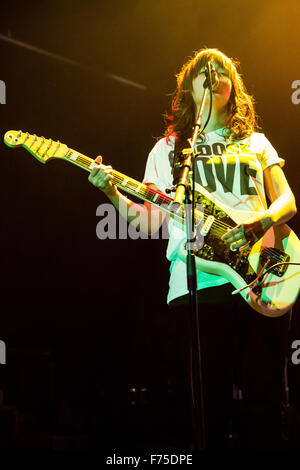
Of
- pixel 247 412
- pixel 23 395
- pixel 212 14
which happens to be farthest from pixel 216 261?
pixel 212 14

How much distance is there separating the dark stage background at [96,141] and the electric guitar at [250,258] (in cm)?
142

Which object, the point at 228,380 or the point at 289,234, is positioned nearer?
the point at 228,380

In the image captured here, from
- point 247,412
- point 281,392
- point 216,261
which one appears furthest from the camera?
point 247,412

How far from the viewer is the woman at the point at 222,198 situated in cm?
185

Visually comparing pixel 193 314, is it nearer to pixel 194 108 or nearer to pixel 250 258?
pixel 250 258

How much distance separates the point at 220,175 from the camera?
6.92 ft

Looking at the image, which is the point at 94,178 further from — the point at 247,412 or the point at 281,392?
the point at 247,412

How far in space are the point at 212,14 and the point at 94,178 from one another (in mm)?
1972

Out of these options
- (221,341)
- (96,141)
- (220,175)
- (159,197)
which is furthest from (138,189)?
(96,141)

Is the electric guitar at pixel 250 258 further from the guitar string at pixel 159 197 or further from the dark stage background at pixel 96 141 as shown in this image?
the dark stage background at pixel 96 141

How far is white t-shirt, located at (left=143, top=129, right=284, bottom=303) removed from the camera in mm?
2012

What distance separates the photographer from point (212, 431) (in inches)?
69.4

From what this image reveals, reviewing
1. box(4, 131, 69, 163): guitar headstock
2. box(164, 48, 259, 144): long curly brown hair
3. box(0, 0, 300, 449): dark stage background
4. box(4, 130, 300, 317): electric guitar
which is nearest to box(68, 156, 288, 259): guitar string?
box(4, 130, 300, 317): electric guitar

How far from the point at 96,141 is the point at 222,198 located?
5.99ft
